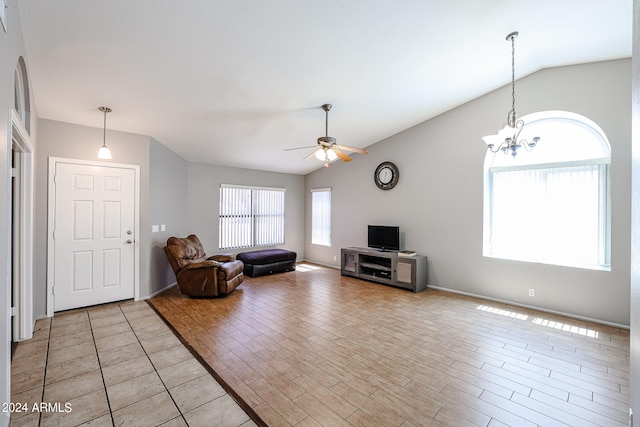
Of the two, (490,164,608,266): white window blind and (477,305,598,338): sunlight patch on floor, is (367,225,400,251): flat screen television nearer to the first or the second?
(490,164,608,266): white window blind

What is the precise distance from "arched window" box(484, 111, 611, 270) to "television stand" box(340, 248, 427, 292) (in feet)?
3.89

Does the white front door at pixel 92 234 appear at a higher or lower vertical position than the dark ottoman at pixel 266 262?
higher

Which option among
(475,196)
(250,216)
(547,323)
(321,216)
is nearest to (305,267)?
(321,216)

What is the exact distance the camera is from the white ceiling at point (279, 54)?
7.82 feet

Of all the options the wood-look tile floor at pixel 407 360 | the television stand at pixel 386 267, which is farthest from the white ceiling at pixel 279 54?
the wood-look tile floor at pixel 407 360


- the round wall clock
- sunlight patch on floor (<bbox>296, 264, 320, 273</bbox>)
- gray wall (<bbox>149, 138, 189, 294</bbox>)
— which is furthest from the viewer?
sunlight patch on floor (<bbox>296, 264, 320, 273</bbox>)

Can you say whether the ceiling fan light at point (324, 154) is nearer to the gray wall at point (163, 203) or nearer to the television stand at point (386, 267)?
the television stand at point (386, 267)

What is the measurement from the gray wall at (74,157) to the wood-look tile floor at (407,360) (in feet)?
4.22

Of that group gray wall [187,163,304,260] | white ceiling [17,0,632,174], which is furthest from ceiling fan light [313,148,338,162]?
gray wall [187,163,304,260]

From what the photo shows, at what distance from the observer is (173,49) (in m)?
2.69

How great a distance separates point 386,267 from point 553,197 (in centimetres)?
287

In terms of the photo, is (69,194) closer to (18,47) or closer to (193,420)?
(18,47)

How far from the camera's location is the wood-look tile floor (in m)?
2.09

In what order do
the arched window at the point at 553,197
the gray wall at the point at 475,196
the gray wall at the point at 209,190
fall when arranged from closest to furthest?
the gray wall at the point at 475,196 → the arched window at the point at 553,197 → the gray wall at the point at 209,190
